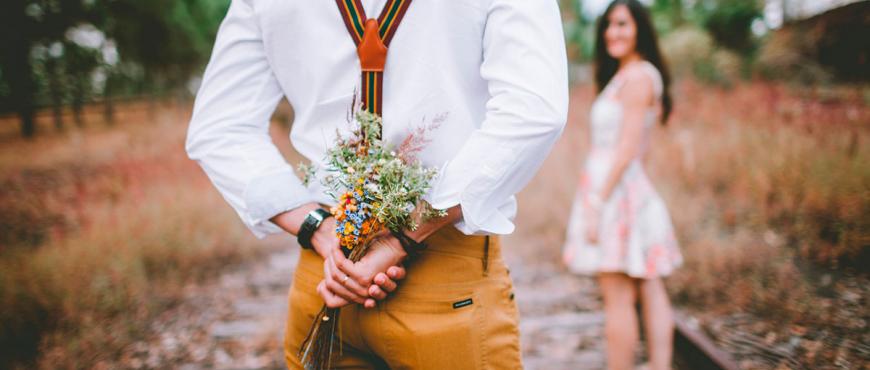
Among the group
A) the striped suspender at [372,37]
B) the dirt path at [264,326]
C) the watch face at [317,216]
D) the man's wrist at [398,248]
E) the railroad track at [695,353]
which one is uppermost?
the striped suspender at [372,37]

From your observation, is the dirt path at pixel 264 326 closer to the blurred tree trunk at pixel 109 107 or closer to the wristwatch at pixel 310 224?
Result: the wristwatch at pixel 310 224

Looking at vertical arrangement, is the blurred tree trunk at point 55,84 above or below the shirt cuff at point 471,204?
above

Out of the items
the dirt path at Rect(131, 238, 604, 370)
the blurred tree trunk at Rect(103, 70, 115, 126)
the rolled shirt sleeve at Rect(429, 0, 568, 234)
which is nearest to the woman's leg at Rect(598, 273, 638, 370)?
the dirt path at Rect(131, 238, 604, 370)

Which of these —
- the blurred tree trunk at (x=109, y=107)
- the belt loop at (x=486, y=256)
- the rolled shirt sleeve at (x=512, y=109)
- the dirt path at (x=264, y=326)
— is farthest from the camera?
the blurred tree trunk at (x=109, y=107)

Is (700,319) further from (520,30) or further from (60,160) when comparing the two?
(60,160)

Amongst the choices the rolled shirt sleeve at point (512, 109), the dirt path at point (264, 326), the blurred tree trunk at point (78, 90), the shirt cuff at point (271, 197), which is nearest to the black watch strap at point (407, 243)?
the rolled shirt sleeve at point (512, 109)

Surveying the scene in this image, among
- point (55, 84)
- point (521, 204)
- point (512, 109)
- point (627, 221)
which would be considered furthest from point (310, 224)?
point (55, 84)

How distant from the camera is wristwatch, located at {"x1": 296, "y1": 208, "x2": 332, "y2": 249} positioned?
4.48ft

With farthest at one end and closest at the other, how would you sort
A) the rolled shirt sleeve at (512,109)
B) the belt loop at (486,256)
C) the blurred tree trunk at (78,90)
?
1. the blurred tree trunk at (78,90)
2. the belt loop at (486,256)
3. the rolled shirt sleeve at (512,109)

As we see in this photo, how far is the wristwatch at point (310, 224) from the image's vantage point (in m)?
1.36

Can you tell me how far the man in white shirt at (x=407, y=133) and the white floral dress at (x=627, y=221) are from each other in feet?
5.91

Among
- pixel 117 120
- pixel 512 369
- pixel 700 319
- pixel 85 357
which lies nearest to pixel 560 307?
pixel 700 319

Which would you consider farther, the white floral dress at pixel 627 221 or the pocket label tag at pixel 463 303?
the white floral dress at pixel 627 221

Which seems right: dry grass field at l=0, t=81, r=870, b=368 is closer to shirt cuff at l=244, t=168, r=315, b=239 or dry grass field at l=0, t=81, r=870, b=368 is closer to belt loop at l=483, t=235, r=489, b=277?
belt loop at l=483, t=235, r=489, b=277
